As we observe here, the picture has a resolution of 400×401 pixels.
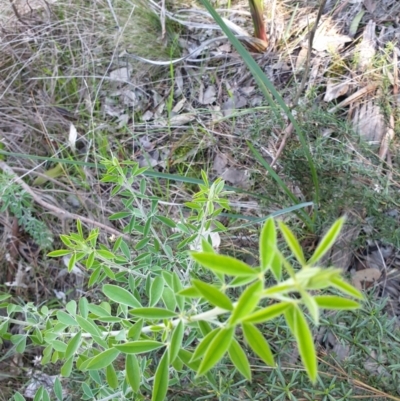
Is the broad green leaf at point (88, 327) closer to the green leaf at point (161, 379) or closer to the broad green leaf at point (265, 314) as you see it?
the green leaf at point (161, 379)

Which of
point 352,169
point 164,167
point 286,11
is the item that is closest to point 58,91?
point 164,167

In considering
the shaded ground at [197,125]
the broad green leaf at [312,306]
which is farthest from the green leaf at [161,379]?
the shaded ground at [197,125]

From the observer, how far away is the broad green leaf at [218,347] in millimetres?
561

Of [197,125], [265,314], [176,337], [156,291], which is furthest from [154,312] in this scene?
[197,125]

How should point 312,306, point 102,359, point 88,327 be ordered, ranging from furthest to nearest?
1. point 88,327
2. point 102,359
3. point 312,306

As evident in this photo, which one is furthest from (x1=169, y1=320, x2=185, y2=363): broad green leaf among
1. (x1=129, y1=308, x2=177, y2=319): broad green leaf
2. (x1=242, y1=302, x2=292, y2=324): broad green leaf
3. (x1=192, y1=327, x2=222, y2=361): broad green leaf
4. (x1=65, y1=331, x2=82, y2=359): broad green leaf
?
(x1=65, y1=331, x2=82, y2=359): broad green leaf

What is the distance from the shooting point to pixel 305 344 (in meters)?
0.51

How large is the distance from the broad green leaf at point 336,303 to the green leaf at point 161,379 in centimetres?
34

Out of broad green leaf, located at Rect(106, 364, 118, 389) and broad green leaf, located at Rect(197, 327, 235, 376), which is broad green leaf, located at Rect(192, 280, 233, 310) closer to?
broad green leaf, located at Rect(197, 327, 235, 376)

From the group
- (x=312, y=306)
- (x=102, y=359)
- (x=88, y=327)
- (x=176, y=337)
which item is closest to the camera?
(x=312, y=306)

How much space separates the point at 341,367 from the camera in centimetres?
117

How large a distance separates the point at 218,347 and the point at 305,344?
0.11 m

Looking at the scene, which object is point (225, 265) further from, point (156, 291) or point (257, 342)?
point (156, 291)

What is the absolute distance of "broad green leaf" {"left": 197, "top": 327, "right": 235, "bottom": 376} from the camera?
56cm
